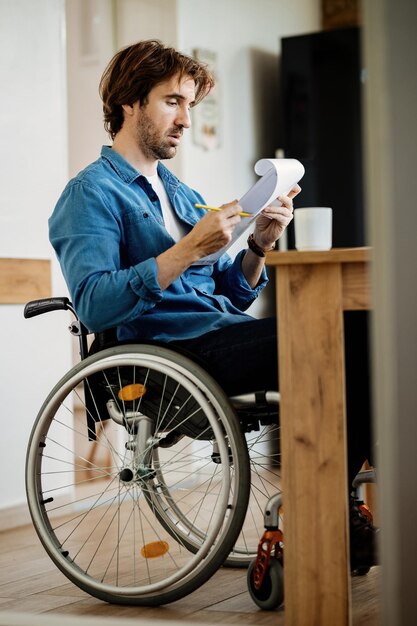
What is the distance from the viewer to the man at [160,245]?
6.65ft

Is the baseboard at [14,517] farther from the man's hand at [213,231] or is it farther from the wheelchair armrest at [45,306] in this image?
the man's hand at [213,231]

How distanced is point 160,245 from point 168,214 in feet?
0.55

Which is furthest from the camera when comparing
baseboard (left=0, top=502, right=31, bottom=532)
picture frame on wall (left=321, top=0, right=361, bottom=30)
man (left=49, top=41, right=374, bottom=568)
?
picture frame on wall (left=321, top=0, right=361, bottom=30)

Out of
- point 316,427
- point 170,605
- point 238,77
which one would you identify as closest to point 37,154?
point 238,77

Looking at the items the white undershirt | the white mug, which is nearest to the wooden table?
the white mug

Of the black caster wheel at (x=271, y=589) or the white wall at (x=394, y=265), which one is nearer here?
the white wall at (x=394, y=265)

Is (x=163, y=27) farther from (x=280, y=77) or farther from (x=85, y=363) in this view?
(x=85, y=363)

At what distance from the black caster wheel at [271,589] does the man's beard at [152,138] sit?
3.16 ft

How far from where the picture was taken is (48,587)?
2.35 metres

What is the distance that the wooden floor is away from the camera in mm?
2008

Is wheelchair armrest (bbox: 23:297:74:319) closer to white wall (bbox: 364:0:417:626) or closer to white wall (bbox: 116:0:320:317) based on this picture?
white wall (bbox: 364:0:417:626)

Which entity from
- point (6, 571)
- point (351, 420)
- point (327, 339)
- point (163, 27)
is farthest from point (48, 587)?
point (163, 27)

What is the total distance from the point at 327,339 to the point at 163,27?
2.66 m

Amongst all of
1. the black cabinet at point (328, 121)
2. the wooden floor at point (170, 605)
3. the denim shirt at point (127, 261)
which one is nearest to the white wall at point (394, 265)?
the wooden floor at point (170, 605)
